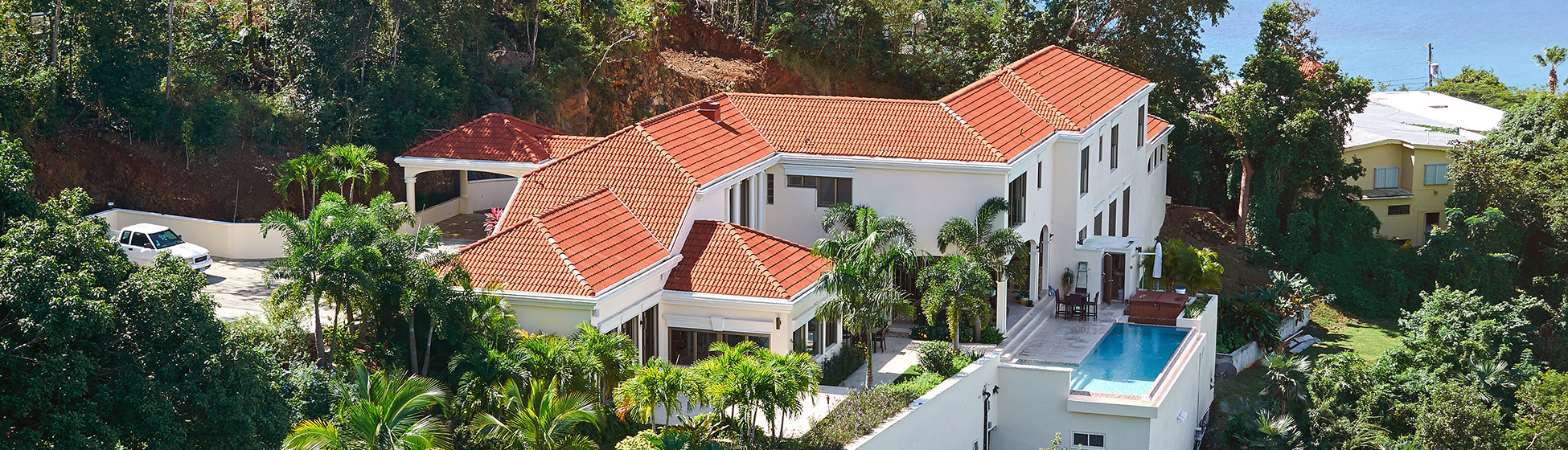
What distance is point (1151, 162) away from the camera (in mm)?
49594

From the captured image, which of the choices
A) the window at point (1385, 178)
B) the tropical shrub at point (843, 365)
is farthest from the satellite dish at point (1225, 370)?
the window at point (1385, 178)

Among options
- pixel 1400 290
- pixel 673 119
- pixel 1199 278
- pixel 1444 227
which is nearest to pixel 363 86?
pixel 673 119

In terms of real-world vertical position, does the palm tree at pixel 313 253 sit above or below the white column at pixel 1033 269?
above

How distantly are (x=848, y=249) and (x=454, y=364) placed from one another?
935 cm

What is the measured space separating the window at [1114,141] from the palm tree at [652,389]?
74.8 feet

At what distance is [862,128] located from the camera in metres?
36.8

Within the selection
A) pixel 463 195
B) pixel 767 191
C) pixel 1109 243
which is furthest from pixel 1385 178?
pixel 463 195

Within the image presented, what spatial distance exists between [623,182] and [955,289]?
795 cm

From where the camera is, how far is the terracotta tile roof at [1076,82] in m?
39.9

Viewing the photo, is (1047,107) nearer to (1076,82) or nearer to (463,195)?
(1076,82)

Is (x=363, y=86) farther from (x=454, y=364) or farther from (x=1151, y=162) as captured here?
(x=1151, y=162)

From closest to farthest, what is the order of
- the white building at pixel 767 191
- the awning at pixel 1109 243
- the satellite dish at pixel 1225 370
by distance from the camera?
the white building at pixel 767 191 → the awning at pixel 1109 243 → the satellite dish at pixel 1225 370

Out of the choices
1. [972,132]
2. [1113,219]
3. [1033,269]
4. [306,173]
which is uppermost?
[972,132]

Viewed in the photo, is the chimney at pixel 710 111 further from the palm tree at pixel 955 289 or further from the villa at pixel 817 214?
the palm tree at pixel 955 289
